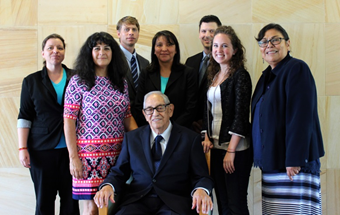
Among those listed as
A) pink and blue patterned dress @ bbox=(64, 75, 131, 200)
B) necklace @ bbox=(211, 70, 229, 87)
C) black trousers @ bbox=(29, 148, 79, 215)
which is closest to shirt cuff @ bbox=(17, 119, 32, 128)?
black trousers @ bbox=(29, 148, 79, 215)

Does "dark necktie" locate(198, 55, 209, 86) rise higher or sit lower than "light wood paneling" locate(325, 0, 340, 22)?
lower

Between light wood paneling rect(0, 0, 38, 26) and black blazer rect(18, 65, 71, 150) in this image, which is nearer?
black blazer rect(18, 65, 71, 150)

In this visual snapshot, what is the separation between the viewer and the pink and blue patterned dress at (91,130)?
263 centimetres

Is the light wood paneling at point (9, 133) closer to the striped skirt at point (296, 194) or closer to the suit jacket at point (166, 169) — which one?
the suit jacket at point (166, 169)

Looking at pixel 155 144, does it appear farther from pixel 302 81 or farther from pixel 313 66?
pixel 313 66

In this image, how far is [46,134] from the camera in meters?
3.01

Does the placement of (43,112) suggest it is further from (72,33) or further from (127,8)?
(127,8)

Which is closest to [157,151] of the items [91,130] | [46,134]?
[91,130]

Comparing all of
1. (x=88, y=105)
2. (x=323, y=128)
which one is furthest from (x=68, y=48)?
(x=323, y=128)

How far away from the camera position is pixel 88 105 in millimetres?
2625

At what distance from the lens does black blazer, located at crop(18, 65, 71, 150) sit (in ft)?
9.84

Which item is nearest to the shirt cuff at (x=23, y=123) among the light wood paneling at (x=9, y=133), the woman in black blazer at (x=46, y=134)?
the woman in black blazer at (x=46, y=134)

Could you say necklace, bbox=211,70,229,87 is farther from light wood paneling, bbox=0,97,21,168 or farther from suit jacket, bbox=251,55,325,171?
light wood paneling, bbox=0,97,21,168

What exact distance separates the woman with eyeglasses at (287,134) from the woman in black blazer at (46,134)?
174 cm
